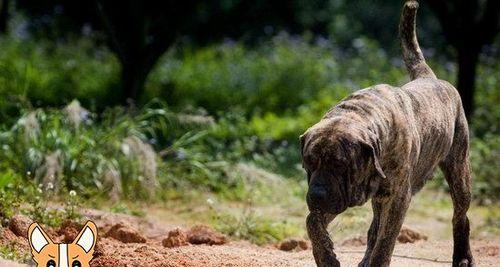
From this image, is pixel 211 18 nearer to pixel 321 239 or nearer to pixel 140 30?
pixel 140 30

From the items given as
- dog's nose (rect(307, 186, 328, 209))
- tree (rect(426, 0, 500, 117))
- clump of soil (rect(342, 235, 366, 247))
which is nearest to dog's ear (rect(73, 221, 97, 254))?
dog's nose (rect(307, 186, 328, 209))

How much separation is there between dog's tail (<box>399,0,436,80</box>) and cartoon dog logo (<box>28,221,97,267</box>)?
290cm

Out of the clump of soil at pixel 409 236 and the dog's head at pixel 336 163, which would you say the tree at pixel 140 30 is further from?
the dog's head at pixel 336 163

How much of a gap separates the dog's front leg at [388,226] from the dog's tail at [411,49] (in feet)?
4.47

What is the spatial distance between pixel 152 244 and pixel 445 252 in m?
2.10

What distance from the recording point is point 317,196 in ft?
16.7

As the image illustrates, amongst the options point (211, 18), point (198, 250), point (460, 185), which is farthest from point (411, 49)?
point (211, 18)

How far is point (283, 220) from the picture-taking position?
9609 millimetres

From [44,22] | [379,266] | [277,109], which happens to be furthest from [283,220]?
[44,22]

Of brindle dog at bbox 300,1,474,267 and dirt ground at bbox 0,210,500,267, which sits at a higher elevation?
brindle dog at bbox 300,1,474,267

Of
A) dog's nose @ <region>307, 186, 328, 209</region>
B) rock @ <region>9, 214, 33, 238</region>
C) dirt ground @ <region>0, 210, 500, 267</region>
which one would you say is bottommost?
dirt ground @ <region>0, 210, 500, 267</region>

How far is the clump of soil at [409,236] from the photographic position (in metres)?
8.50

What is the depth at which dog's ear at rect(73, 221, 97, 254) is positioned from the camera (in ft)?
15.5

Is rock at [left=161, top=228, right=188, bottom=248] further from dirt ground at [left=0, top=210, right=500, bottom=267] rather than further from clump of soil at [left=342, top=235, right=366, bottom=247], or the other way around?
clump of soil at [left=342, top=235, right=366, bottom=247]
